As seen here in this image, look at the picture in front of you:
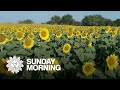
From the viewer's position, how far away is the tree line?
975 centimetres

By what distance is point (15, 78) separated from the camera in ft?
31.8

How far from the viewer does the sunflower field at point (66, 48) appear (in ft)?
31.8

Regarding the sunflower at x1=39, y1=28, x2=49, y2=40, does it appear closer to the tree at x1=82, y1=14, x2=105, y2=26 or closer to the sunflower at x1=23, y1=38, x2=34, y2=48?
the sunflower at x1=23, y1=38, x2=34, y2=48

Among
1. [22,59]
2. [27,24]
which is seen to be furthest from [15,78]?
[27,24]

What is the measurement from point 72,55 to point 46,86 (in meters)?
0.69

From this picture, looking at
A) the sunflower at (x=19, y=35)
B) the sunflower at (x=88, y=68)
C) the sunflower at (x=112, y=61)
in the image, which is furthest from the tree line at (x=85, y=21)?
the sunflower at (x=88, y=68)

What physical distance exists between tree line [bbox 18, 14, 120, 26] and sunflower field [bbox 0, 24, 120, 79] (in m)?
0.08

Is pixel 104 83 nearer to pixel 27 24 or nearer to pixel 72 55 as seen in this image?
pixel 72 55

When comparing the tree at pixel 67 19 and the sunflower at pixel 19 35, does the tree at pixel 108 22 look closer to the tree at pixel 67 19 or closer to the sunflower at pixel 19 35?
the tree at pixel 67 19

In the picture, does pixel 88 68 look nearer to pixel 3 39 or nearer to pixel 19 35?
pixel 19 35

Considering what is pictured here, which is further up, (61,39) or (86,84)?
(61,39)

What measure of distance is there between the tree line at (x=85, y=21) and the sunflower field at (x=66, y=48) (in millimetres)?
76

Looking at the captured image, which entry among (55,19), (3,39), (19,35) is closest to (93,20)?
(55,19)

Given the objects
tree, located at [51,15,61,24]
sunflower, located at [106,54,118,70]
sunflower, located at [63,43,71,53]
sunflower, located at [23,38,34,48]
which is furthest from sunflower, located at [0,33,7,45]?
sunflower, located at [106,54,118,70]
